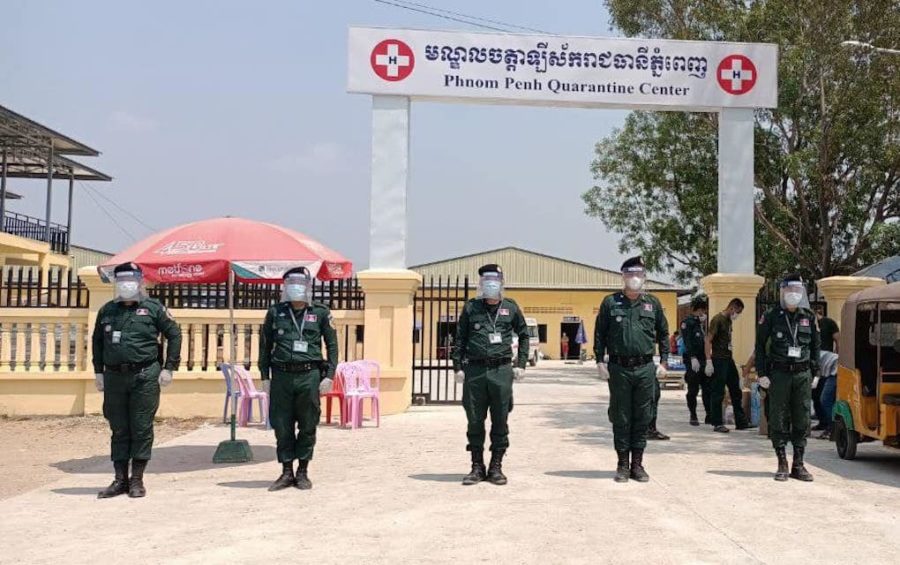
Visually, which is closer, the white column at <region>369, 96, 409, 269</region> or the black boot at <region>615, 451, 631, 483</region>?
the black boot at <region>615, 451, 631, 483</region>

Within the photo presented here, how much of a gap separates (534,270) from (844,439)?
38.8 m

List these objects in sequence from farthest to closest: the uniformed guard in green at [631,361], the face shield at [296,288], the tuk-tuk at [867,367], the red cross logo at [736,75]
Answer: the red cross logo at [736,75] < the tuk-tuk at [867,367] < the uniformed guard in green at [631,361] < the face shield at [296,288]

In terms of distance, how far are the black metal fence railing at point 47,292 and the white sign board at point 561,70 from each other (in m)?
4.99

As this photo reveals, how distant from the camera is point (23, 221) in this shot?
92.9ft

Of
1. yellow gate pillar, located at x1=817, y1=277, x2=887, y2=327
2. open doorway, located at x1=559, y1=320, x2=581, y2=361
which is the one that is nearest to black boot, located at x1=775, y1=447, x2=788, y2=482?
yellow gate pillar, located at x1=817, y1=277, x2=887, y2=327

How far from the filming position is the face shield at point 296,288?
24.5ft

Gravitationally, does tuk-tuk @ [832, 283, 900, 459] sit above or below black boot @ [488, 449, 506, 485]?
above

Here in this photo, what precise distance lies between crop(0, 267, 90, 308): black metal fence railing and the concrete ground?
385cm

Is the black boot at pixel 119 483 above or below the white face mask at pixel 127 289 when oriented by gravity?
below

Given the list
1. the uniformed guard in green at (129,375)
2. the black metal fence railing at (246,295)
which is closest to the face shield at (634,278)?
the uniformed guard in green at (129,375)

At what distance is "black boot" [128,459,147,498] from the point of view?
7.04 meters

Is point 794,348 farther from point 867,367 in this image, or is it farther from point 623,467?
point 623,467

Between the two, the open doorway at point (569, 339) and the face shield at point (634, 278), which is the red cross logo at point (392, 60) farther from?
the open doorway at point (569, 339)

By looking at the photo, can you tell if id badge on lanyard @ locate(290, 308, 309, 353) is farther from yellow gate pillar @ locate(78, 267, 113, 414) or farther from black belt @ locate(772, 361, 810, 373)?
yellow gate pillar @ locate(78, 267, 113, 414)
